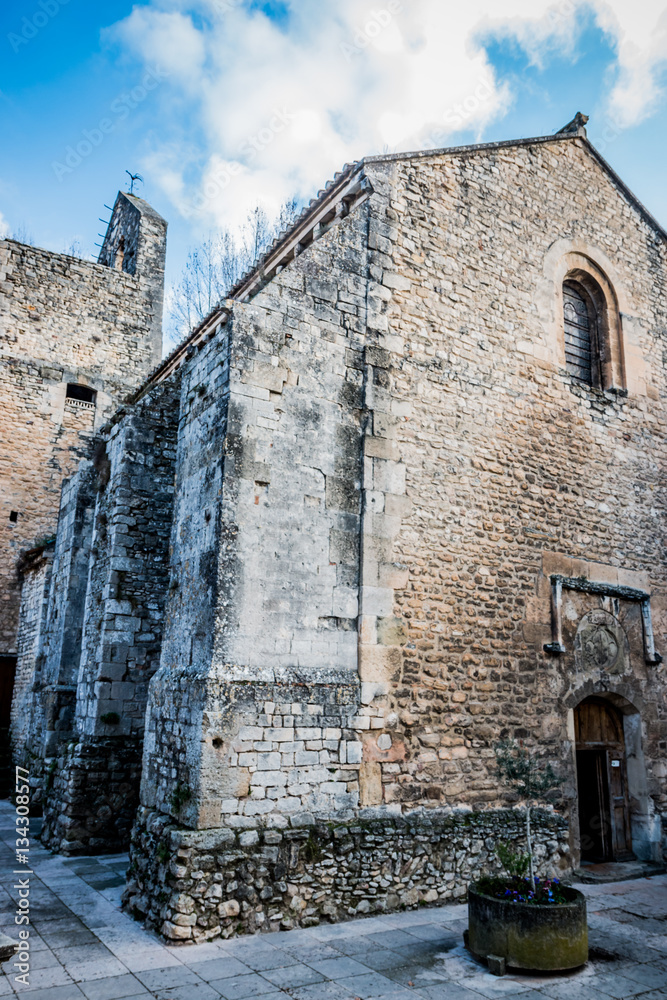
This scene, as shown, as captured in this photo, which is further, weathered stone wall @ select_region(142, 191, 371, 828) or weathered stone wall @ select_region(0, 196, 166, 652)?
weathered stone wall @ select_region(0, 196, 166, 652)

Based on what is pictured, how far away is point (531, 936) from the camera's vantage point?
5125mm

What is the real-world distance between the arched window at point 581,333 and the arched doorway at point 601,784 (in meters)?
4.40

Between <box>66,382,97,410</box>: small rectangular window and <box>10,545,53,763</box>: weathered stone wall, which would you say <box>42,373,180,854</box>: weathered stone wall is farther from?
<box>66,382,97,410</box>: small rectangular window

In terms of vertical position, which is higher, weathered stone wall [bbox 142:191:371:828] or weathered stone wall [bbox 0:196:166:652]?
weathered stone wall [bbox 0:196:166:652]

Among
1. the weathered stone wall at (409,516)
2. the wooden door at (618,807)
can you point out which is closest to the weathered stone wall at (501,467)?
the weathered stone wall at (409,516)

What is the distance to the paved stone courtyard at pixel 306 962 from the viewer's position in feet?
14.9

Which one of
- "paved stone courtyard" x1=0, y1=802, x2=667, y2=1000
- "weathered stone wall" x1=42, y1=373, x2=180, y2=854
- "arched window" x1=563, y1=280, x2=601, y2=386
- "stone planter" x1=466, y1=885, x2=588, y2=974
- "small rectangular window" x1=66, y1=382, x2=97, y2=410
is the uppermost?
"small rectangular window" x1=66, y1=382, x2=97, y2=410

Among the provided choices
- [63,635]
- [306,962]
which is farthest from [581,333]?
[63,635]

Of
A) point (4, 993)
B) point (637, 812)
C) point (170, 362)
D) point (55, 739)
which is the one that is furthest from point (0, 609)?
point (637, 812)

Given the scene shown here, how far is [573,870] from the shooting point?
25.2 ft

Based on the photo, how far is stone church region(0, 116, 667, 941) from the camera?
6.00 metres

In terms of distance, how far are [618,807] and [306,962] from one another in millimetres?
5231

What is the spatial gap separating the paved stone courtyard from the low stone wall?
14 cm

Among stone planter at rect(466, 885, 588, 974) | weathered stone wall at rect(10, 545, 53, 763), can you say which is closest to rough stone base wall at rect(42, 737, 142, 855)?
weathered stone wall at rect(10, 545, 53, 763)
